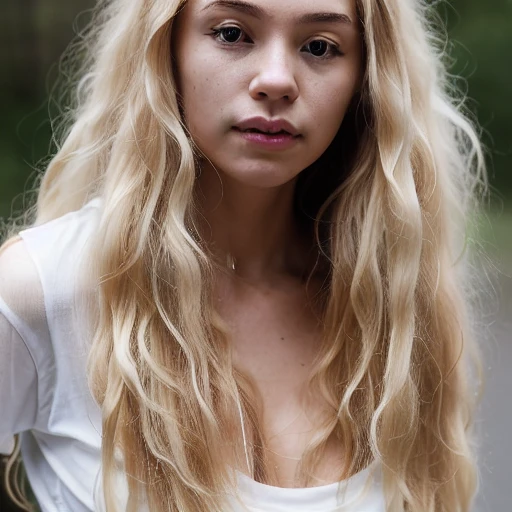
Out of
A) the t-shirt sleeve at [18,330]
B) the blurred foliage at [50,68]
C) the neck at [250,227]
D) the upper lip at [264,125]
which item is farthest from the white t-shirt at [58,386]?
the blurred foliage at [50,68]

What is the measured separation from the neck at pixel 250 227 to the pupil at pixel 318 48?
0.30m

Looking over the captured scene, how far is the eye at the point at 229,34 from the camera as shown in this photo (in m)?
1.69

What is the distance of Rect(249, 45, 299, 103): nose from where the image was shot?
5.48ft

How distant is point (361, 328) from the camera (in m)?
1.92

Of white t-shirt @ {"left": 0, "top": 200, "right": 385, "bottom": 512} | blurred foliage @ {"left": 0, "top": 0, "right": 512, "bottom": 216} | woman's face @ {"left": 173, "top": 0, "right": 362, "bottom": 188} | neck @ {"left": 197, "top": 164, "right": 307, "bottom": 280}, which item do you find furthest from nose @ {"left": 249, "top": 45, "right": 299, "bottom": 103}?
blurred foliage @ {"left": 0, "top": 0, "right": 512, "bottom": 216}

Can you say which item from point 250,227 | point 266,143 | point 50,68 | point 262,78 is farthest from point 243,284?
point 50,68

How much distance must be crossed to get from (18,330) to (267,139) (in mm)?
559

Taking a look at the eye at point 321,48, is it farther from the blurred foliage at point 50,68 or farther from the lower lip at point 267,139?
the blurred foliage at point 50,68

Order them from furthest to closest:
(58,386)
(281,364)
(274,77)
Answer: (281,364)
(58,386)
(274,77)

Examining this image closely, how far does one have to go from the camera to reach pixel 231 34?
169cm

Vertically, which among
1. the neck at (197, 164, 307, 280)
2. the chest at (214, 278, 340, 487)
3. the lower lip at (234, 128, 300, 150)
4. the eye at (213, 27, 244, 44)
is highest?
the eye at (213, 27, 244, 44)

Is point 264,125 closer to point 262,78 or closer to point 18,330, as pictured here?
point 262,78

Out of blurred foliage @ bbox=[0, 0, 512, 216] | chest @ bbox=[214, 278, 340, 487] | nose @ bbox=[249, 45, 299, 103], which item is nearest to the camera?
nose @ bbox=[249, 45, 299, 103]

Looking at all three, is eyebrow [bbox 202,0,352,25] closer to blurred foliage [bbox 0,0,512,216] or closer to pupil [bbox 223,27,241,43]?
pupil [bbox 223,27,241,43]
